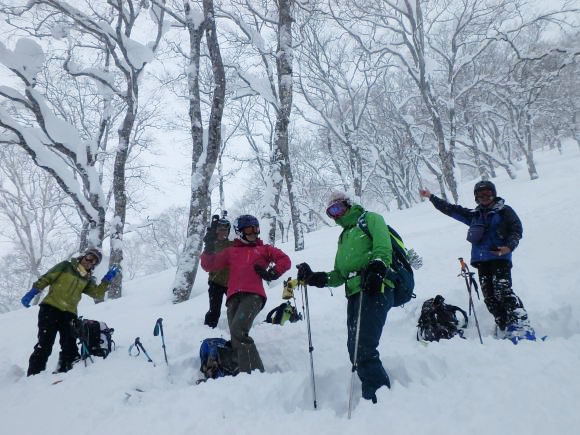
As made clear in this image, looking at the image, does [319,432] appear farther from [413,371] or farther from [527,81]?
[527,81]

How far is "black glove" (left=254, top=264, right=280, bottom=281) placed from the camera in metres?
4.11

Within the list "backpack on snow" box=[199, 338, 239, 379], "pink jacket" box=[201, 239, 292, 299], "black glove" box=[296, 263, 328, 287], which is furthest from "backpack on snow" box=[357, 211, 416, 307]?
"backpack on snow" box=[199, 338, 239, 379]

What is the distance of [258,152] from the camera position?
80.3 feet

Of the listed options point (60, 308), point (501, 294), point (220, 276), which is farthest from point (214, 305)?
point (501, 294)

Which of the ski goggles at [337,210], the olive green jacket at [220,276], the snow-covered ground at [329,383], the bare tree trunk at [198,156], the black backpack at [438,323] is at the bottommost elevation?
the snow-covered ground at [329,383]

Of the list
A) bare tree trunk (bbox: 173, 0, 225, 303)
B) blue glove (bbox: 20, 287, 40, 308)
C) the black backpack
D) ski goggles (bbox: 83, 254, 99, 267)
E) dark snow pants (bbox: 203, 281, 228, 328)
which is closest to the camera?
the black backpack

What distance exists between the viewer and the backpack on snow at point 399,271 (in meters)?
3.27

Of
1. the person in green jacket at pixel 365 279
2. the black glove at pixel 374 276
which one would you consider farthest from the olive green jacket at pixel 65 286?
the black glove at pixel 374 276

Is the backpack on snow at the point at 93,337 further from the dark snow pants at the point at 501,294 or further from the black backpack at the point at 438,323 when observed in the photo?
the dark snow pants at the point at 501,294

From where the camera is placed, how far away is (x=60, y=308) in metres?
4.96

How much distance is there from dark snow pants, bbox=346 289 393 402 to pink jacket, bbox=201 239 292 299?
4.23 feet

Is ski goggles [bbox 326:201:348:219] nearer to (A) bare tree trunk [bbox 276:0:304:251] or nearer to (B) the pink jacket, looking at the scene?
(B) the pink jacket

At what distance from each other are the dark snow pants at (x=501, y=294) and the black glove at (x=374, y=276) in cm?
210

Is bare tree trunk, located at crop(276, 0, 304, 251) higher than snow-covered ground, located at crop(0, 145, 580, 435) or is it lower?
higher
